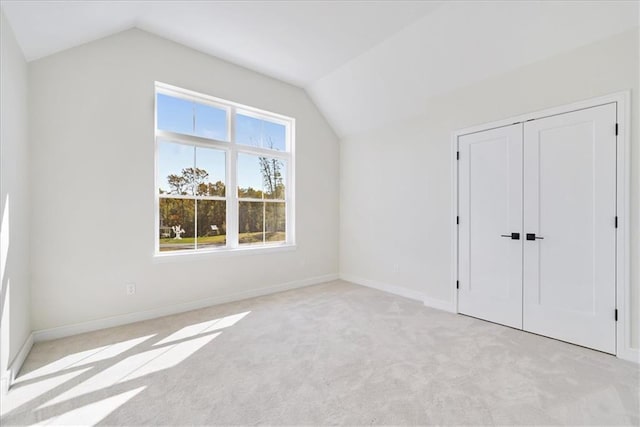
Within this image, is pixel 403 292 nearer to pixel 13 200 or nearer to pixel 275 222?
pixel 275 222

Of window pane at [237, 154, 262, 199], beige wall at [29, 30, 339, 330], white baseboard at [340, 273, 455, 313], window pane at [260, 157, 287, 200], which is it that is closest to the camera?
beige wall at [29, 30, 339, 330]

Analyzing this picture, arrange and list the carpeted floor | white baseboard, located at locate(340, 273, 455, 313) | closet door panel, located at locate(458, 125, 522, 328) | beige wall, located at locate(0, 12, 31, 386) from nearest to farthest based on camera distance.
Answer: the carpeted floor
beige wall, located at locate(0, 12, 31, 386)
closet door panel, located at locate(458, 125, 522, 328)
white baseboard, located at locate(340, 273, 455, 313)

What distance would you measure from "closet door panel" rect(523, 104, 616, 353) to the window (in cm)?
328

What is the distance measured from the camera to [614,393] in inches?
77.1

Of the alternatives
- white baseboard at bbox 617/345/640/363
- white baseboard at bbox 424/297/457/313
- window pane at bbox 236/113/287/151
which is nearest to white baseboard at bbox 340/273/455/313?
white baseboard at bbox 424/297/457/313

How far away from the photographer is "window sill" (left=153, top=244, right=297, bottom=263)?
11.4ft

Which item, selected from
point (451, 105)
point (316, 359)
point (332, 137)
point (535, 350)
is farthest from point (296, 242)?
point (535, 350)

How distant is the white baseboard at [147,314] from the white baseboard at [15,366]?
0.53 feet

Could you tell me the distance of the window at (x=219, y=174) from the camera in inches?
142

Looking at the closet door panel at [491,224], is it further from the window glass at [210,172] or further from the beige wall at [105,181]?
the window glass at [210,172]

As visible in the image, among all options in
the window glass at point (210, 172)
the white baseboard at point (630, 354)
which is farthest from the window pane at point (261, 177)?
the white baseboard at point (630, 354)

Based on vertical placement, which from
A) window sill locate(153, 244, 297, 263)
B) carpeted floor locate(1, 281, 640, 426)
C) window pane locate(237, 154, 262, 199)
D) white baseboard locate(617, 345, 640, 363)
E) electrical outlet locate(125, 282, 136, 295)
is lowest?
carpeted floor locate(1, 281, 640, 426)

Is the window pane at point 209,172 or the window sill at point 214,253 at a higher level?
the window pane at point 209,172

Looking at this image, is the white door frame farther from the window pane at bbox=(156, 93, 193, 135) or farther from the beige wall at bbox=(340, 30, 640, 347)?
the window pane at bbox=(156, 93, 193, 135)
